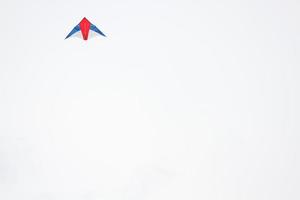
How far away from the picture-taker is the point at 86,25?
87375 mm
